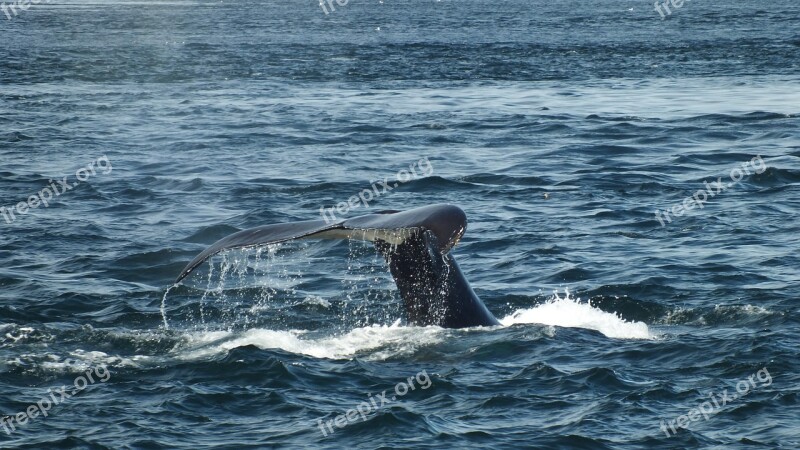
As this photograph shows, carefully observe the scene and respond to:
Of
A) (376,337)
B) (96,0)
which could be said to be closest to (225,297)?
(376,337)

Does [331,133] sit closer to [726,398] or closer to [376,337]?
[376,337]

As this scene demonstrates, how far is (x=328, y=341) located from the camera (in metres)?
12.2
